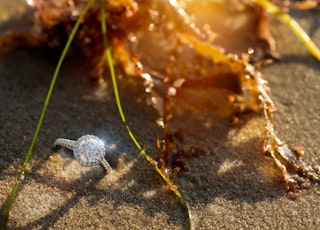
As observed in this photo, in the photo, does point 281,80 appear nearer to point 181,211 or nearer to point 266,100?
point 266,100

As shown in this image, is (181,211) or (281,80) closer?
(181,211)

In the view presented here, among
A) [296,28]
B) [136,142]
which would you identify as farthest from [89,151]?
→ [296,28]

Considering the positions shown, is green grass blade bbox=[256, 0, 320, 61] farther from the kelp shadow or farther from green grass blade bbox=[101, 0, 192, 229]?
green grass blade bbox=[101, 0, 192, 229]

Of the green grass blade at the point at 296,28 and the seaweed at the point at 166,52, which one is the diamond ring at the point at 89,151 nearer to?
the seaweed at the point at 166,52

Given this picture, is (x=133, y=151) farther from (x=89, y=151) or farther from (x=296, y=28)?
(x=296, y=28)

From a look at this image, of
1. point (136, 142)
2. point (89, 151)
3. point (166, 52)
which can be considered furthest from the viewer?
point (166, 52)

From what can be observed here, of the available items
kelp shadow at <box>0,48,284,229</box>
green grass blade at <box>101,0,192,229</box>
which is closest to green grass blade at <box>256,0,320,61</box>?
kelp shadow at <box>0,48,284,229</box>

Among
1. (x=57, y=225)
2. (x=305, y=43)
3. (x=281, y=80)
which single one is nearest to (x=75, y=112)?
(x=57, y=225)

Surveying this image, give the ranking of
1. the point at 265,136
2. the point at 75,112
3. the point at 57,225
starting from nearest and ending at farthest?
the point at 57,225
the point at 265,136
the point at 75,112
